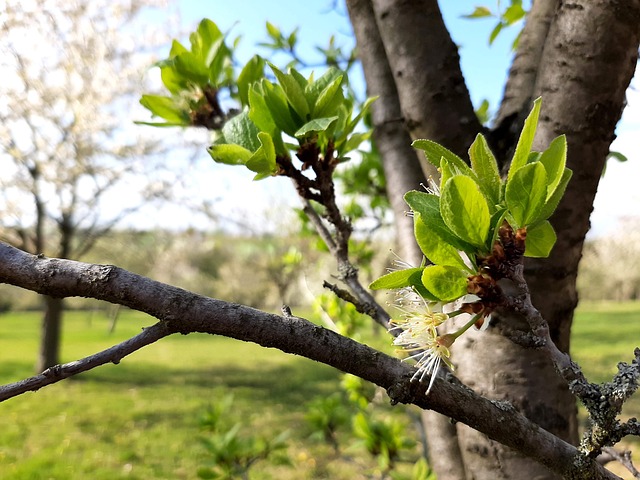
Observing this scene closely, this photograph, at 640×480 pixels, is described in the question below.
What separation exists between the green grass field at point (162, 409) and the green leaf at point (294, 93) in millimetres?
1864

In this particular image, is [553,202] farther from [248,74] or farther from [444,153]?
[248,74]

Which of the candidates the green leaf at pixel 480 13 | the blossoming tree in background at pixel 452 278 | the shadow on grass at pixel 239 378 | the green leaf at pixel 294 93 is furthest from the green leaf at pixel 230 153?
the shadow on grass at pixel 239 378

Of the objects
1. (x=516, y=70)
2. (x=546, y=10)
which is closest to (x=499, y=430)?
(x=516, y=70)

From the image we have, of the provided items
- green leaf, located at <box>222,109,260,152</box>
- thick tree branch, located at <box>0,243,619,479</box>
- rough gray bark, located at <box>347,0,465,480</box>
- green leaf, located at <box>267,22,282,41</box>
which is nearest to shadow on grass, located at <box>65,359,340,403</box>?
green leaf, located at <box>267,22,282,41</box>

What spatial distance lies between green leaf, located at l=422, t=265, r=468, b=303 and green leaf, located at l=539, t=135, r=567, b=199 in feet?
0.47

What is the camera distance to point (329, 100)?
885mm

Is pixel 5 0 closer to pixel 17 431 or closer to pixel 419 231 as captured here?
pixel 17 431

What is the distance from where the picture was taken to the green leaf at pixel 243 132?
0.91m

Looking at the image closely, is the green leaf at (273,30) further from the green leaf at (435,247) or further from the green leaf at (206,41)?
the green leaf at (435,247)

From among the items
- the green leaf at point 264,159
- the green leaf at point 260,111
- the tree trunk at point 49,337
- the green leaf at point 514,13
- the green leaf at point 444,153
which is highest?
the tree trunk at point 49,337

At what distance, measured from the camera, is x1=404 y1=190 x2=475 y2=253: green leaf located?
2.00 ft

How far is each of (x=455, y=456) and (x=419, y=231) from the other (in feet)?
2.60

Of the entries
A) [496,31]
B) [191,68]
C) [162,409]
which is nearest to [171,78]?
[191,68]

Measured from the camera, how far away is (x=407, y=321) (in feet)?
2.36
